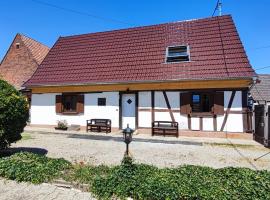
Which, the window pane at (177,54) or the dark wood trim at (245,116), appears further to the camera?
the window pane at (177,54)

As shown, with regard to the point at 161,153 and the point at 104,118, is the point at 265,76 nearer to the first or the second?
the point at 104,118

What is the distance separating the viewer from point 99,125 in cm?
1545

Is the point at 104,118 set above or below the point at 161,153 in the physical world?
above

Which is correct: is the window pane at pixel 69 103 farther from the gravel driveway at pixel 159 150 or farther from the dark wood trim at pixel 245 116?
the dark wood trim at pixel 245 116

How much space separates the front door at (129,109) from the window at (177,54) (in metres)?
3.25

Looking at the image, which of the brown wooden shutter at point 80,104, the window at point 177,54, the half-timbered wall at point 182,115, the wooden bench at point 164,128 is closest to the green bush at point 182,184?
the wooden bench at point 164,128

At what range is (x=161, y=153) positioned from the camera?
32.7 feet

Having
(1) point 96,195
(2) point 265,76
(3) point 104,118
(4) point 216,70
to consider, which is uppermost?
(2) point 265,76

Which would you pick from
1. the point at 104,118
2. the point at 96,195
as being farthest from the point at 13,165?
the point at 104,118

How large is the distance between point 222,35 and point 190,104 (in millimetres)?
5259

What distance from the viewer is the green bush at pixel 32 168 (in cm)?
635

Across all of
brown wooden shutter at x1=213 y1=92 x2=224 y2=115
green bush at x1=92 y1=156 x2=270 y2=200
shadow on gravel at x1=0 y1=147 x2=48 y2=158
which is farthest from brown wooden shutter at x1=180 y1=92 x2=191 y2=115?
green bush at x1=92 y1=156 x2=270 y2=200

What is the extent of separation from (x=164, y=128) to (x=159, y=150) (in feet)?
12.1

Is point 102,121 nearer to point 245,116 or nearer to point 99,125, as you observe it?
point 99,125
